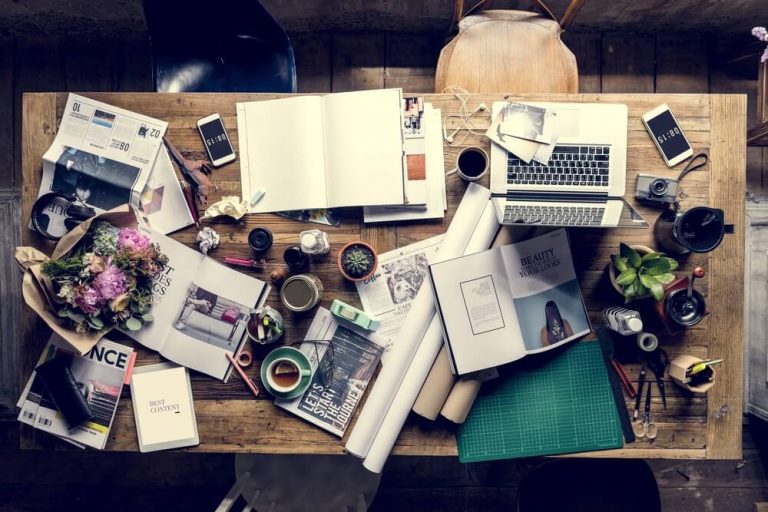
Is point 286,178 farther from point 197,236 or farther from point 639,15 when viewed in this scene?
point 639,15

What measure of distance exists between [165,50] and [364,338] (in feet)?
3.68

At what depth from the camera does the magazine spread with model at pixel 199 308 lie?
5.06ft

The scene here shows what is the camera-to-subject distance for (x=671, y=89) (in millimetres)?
2242

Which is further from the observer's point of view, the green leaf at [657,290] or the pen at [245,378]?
the pen at [245,378]

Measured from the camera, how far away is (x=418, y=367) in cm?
150

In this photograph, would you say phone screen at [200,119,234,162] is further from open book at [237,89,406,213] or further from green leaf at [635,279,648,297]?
green leaf at [635,279,648,297]

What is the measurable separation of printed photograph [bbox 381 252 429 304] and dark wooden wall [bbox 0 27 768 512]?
990 millimetres

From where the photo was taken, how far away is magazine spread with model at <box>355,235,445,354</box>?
1.55 metres

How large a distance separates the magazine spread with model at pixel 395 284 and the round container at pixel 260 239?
0.28 m

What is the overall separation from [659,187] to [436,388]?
2.78 feet

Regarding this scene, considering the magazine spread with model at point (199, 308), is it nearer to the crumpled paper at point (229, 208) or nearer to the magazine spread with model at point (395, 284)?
the crumpled paper at point (229, 208)

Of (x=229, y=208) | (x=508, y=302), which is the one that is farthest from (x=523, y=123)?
(x=229, y=208)

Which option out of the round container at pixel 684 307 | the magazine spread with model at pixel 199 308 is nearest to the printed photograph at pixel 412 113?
the magazine spread with model at pixel 199 308

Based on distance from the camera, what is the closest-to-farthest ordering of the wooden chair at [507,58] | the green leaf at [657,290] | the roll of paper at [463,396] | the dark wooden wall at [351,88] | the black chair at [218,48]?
the green leaf at [657,290], the roll of paper at [463,396], the black chair at [218,48], the wooden chair at [507,58], the dark wooden wall at [351,88]
